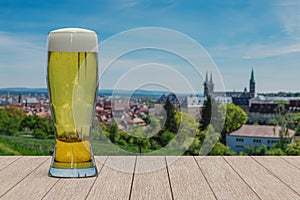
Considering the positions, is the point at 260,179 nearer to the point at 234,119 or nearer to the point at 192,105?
the point at 192,105

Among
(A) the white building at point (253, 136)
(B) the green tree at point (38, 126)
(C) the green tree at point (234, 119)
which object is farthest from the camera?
(A) the white building at point (253, 136)

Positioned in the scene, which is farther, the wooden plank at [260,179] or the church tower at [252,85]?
the church tower at [252,85]

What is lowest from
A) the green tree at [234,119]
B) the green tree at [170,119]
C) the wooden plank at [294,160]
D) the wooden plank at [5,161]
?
the wooden plank at [5,161]

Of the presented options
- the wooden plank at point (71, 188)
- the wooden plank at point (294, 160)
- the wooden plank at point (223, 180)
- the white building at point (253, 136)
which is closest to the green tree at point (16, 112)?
the white building at point (253, 136)

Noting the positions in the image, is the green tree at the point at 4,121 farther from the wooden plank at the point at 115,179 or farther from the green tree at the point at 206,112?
the green tree at the point at 206,112

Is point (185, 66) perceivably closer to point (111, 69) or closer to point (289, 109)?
point (111, 69)

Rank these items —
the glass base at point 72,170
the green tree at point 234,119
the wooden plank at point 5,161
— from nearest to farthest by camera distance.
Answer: the glass base at point 72,170
the wooden plank at point 5,161
the green tree at point 234,119

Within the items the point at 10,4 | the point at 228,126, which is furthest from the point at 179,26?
the point at 10,4
